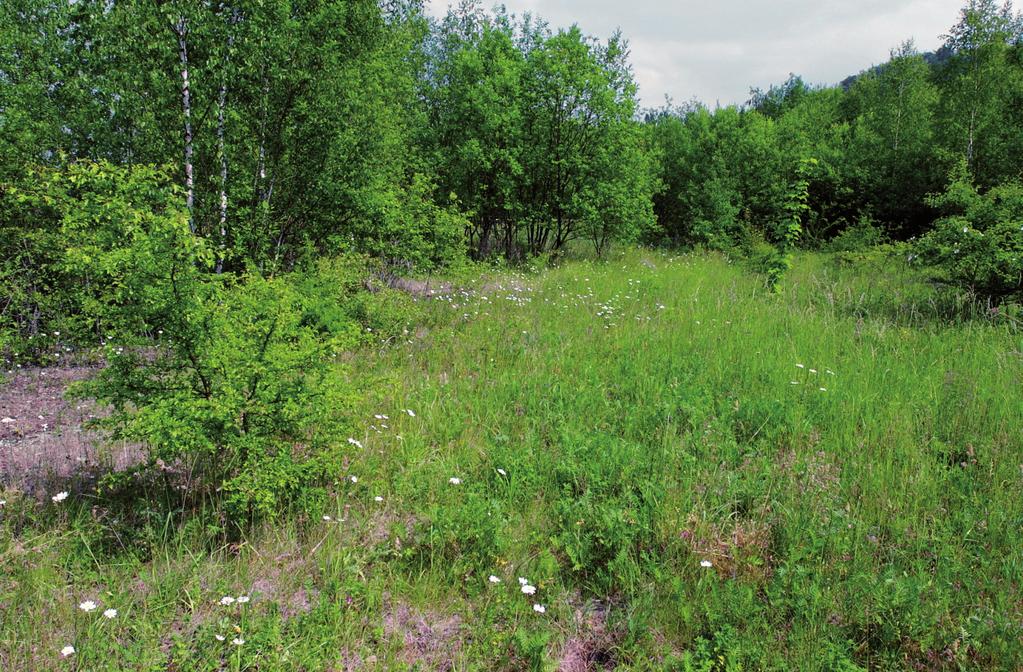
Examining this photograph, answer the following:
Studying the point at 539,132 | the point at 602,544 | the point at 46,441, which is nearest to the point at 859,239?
the point at 539,132

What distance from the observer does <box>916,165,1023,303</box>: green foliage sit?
6.87 meters

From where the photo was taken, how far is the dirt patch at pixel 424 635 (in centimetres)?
236

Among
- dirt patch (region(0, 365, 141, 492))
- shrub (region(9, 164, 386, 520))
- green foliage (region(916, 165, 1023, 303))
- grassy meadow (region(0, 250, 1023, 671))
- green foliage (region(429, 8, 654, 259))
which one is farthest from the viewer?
green foliage (region(429, 8, 654, 259))

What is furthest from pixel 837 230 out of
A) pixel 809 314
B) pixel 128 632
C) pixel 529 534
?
pixel 128 632

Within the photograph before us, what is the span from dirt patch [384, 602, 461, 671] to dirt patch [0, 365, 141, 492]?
2.19m

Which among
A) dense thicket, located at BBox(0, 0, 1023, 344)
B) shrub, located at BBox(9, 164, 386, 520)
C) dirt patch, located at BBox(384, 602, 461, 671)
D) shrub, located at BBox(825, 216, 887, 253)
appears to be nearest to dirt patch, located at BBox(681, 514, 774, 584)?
dirt patch, located at BBox(384, 602, 461, 671)

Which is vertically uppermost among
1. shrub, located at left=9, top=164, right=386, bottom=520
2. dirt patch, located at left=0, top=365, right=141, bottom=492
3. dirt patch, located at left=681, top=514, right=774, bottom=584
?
shrub, located at left=9, top=164, right=386, bottom=520

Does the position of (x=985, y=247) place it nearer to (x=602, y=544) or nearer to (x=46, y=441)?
(x=602, y=544)

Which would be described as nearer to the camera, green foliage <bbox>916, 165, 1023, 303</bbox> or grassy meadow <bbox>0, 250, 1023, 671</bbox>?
grassy meadow <bbox>0, 250, 1023, 671</bbox>

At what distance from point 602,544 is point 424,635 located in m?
1.09

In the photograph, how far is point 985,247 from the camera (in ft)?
23.1

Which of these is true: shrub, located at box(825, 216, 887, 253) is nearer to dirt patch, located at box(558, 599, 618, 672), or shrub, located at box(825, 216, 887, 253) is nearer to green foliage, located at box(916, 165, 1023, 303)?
green foliage, located at box(916, 165, 1023, 303)

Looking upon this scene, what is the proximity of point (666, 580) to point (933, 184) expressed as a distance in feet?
71.1

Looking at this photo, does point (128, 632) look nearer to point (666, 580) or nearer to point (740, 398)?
point (666, 580)
